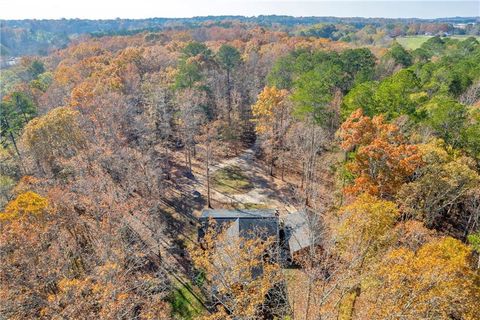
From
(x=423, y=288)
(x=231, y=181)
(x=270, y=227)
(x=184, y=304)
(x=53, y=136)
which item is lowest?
(x=184, y=304)

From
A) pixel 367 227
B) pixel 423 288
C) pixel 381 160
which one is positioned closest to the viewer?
pixel 423 288

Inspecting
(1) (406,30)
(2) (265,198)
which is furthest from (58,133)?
(1) (406,30)

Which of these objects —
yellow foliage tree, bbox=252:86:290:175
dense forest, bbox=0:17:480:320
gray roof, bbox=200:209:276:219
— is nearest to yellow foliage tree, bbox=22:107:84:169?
dense forest, bbox=0:17:480:320

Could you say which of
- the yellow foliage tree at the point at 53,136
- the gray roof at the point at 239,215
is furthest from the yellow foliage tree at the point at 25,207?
the yellow foliage tree at the point at 53,136

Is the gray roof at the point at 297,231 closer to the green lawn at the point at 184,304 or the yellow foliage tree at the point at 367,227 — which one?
the yellow foliage tree at the point at 367,227

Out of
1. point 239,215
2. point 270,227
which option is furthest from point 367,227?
point 239,215

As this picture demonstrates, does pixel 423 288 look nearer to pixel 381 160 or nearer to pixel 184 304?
pixel 381 160
